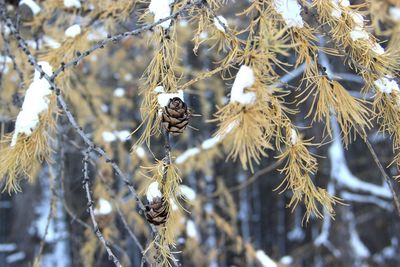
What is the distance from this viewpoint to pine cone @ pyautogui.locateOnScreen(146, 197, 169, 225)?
0.76 metres

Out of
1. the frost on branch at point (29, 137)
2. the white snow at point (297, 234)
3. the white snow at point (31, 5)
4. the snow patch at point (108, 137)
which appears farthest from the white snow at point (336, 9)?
the white snow at point (297, 234)

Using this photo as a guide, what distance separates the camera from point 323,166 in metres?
4.56

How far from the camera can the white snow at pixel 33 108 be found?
88 cm

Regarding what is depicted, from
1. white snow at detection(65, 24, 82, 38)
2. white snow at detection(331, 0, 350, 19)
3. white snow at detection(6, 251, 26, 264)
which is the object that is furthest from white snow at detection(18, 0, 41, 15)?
white snow at detection(6, 251, 26, 264)

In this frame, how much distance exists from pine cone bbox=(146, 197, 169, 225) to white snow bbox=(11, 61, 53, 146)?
0.93ft

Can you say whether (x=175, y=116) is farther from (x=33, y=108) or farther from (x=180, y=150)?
(x=180, y=150)

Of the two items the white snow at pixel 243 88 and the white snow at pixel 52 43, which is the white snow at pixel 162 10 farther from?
the white snow at pixel 52 43

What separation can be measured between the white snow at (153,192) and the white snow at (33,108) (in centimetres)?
27

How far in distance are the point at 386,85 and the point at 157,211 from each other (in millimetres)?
396

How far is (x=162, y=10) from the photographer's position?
790 mm

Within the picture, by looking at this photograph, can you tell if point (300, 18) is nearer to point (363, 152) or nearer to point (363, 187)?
point (363, 187)

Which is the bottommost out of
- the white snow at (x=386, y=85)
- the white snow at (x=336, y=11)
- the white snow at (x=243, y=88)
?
the white snow at (x=386, y=85)

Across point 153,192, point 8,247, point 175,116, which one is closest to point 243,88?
point 175,116

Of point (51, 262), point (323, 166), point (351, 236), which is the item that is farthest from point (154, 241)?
point (51, 262)
